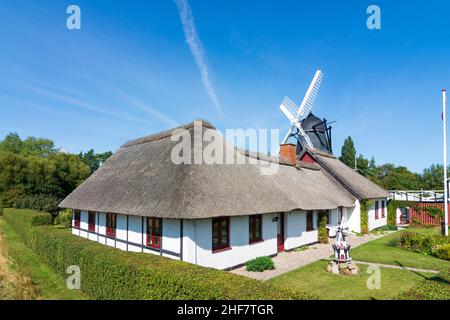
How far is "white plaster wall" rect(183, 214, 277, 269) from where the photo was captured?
1191cm

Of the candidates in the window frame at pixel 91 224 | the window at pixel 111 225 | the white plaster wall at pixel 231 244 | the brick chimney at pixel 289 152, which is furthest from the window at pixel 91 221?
the brick chimney at pixel 289 152

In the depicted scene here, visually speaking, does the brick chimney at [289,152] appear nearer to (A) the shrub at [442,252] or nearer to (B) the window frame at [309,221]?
→ (B) the window frame at [309,221]

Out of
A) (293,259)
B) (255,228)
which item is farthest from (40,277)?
(293,259)

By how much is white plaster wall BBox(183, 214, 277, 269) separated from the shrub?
27.9 ft

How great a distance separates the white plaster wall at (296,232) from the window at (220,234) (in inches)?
220

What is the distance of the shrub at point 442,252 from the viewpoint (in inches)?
601

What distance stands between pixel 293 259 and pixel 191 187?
22.9 feet

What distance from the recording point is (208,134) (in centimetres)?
1680

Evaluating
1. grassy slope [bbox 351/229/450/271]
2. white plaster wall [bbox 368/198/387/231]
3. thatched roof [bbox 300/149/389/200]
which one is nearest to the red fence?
white plaster wall [bbox 368/198/387/231]

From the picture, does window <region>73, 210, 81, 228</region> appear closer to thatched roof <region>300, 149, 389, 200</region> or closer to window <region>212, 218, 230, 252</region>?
window <region>212, 218, 230, 252</region>

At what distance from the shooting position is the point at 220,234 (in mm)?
13039

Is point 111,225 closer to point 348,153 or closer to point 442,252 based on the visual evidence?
point 442,252

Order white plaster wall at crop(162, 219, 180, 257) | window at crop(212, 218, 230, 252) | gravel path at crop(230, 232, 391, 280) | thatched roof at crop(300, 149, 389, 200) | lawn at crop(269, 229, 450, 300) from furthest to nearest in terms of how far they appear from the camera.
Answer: thatched roof at crop(300, 149, 389, 200), window at crop(212, 218, 230, 252), gravel path at crop(230, 232, 391, 280), white plaster wall at crop(162, 219, 180, 257), lawn at crop(269, 229, 450, 300)

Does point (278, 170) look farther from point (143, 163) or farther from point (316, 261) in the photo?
point (143, 163)
